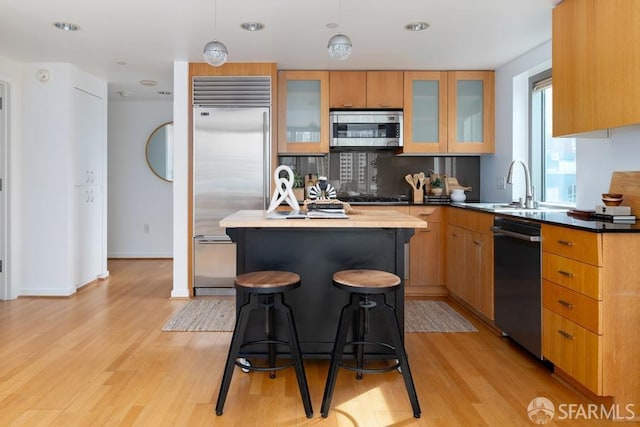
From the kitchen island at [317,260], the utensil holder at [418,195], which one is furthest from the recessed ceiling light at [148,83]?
the kitchen island at [317,260]

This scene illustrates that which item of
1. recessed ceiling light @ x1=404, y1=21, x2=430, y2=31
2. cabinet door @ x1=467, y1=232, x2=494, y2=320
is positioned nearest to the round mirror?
recessed ceiling light @ x1=404, y1=21, x2=430, y2=31

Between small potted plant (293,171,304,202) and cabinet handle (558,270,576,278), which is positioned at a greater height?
small potted plant (293,171,304,202)

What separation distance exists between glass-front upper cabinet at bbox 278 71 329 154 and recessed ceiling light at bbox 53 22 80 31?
1.87m

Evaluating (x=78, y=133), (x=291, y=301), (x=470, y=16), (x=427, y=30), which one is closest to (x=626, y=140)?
(x=470, y=16)

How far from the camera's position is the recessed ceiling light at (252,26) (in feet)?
11.3

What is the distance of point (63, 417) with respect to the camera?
2.15 meters

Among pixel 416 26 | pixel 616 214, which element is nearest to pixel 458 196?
pixel 416 26

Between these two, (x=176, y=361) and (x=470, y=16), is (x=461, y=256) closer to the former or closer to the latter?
(x=470, y=16)

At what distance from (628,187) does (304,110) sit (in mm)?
2933

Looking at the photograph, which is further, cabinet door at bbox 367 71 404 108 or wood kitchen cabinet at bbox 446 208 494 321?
cabinet door at bbox 367 71 404 108

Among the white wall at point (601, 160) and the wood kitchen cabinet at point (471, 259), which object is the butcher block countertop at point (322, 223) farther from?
the white wall at point (601, 160)

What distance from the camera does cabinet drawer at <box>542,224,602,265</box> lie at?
7.14 ft

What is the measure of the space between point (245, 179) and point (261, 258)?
74.2 inches

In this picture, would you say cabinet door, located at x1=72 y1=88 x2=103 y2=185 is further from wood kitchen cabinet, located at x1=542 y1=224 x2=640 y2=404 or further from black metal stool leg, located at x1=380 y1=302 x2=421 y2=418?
wood kitchen cabinet, located at x1=542 y1=224 x2=640 y2=404
